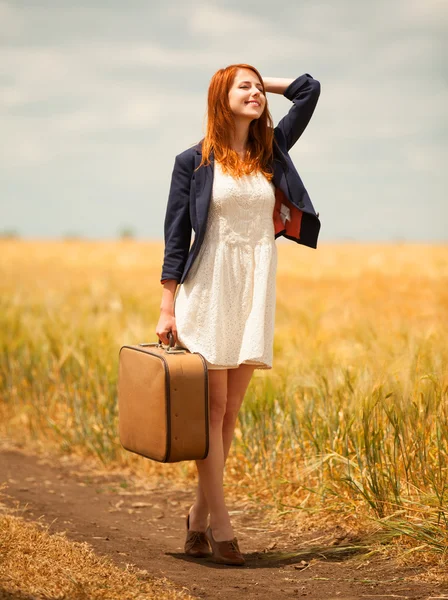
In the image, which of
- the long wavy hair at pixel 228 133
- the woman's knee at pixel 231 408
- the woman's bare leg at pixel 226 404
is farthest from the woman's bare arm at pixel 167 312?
the long wavy hair at pixel 228 133

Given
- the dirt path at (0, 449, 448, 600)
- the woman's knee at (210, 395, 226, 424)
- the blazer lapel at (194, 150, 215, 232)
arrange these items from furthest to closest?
the woman's knee at (210, 395, 226, 424) < the blazer lapel at (194, 150, 215, 232) < the dirt path at (0, 449, 448, 600)

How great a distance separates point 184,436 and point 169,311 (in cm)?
46

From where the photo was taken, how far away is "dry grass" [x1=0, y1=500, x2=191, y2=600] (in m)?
2.47

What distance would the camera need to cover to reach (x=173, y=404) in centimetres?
280

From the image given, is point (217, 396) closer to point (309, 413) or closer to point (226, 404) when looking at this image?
point (226, 404)

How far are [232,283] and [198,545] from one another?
3.42 feet

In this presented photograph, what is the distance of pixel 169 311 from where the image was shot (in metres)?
2.98

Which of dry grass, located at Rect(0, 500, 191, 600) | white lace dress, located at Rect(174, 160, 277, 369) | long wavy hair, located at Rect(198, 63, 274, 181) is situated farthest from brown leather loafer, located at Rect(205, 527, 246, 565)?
long wavy hair, located at Rect(198, 63, 274, 181)

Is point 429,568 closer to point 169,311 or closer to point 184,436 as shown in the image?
point 184,436

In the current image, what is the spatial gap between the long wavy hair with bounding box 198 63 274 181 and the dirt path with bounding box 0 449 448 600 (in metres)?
1.43

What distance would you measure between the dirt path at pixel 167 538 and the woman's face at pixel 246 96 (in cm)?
164

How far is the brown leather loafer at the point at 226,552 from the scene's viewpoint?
3018mm

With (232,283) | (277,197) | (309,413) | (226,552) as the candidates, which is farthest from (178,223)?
(309,413)

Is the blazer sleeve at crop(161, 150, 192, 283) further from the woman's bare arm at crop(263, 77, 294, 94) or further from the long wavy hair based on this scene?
the woman's bare arm at crop(263, 77, 294, 94)
